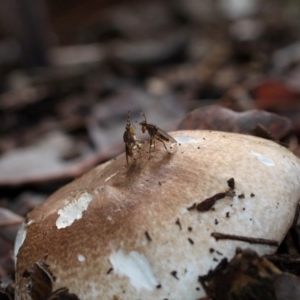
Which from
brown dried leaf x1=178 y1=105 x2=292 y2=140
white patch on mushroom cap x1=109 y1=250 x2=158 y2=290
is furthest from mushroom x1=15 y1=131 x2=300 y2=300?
brown dried leaf x1=178 y1=105 x2=292 y2=140

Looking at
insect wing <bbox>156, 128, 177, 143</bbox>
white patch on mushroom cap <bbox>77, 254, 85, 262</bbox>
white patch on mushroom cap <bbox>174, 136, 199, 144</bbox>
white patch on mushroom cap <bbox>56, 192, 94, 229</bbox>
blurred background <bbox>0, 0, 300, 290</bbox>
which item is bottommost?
blurred background <bbox>0, 0, 300, 290</bbox>

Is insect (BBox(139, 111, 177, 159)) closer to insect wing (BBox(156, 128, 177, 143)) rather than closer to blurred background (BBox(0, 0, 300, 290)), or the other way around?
insect wing (BBox(156, 128, 177, 143))

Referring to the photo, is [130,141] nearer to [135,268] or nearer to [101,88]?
[135,268]

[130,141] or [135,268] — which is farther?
[130,141]

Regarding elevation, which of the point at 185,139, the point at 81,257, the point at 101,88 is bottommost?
the point at 101,88

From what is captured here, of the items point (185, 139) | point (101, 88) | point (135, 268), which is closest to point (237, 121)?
point (185, 139)

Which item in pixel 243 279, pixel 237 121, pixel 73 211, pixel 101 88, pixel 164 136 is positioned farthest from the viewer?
pixel 101 88
